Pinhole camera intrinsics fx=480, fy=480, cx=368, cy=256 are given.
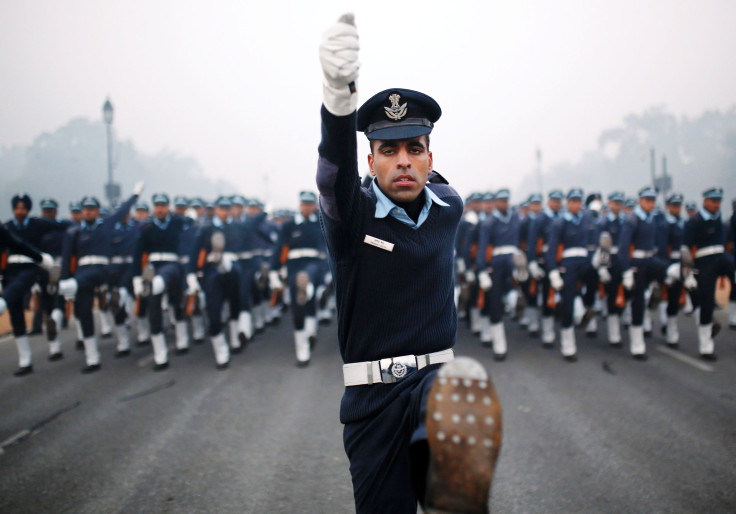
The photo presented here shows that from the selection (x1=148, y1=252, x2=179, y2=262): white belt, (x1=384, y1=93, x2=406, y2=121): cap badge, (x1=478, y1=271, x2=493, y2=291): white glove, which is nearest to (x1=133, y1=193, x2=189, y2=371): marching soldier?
(x1=148, y1=252, x2=179, y2=262): white belt

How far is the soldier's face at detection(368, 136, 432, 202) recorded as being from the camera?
1.91 meters

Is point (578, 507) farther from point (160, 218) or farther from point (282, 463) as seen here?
point (160, 218)

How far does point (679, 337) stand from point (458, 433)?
8.84 metres

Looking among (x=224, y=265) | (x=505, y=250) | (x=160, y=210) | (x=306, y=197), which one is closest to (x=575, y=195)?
(x=505, y=250)

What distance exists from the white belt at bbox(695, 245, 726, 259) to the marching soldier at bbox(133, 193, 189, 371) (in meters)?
8.14

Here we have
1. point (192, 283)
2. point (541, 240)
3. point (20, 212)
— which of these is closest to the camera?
point (192, 283)

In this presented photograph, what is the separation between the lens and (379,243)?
1.86m

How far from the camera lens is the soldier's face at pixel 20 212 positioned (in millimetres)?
7956

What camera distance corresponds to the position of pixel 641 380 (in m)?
5.98

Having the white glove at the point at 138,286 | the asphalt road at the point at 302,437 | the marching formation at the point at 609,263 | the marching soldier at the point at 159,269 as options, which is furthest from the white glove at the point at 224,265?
the marching formation at the point at 609,263

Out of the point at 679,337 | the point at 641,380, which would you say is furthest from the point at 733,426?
the point at 679,337

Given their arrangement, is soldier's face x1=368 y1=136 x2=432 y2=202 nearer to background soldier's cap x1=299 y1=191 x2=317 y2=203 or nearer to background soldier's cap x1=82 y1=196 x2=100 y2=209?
background soldier's cap x1=299 y1=191 x2=317 y2=203

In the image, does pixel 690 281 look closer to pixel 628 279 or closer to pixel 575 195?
pixel 628 279

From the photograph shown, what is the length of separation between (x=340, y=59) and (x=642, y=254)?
748 cm
